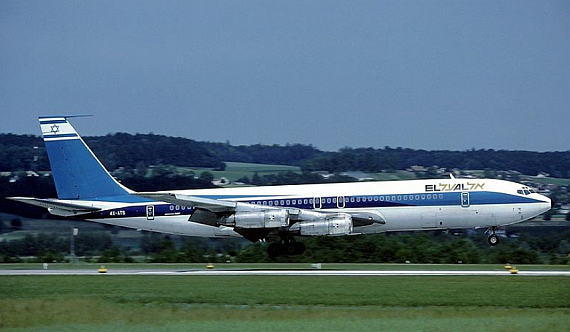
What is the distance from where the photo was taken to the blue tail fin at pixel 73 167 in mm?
44625

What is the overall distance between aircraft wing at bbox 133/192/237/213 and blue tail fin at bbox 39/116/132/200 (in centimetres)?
489

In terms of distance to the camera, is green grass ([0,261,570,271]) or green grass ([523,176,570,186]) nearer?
green grass ([0,261,570,271])

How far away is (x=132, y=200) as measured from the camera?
43906 millimetres

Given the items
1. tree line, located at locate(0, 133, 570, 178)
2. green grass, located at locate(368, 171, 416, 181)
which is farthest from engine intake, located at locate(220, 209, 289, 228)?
tree line, located at locate(0, 133, 570, 178)

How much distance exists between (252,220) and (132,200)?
6.81 meters

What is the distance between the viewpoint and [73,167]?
149 feet

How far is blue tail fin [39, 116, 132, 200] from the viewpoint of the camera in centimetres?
4462

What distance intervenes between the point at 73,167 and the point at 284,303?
23.0 m

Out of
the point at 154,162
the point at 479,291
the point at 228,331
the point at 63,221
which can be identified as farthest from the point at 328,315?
the point at 154,162

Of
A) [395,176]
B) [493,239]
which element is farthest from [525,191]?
[395,176]

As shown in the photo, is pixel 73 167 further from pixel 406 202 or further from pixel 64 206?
pixel 406 202

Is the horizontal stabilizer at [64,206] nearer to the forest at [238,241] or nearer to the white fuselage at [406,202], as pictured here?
the white fuselage at [406,202]

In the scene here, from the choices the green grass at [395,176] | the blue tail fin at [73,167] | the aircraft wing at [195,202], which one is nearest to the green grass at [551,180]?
the green grass at [395,176]

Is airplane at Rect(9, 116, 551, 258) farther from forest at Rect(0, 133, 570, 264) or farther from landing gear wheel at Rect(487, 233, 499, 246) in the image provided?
forest at Rect(0, 133, 570, 264)
